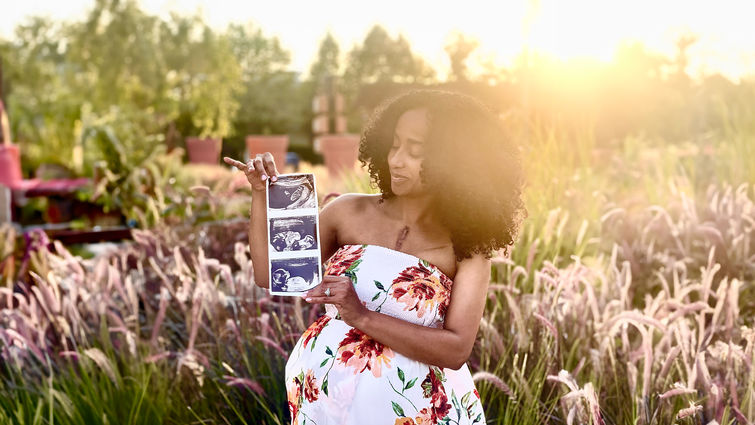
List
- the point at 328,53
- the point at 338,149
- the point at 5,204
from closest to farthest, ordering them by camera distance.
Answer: the point at 5,204
the point at 338,149
the point at 328,53

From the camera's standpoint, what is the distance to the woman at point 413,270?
2002 mm

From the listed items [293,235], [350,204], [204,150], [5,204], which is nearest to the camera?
[293,235]

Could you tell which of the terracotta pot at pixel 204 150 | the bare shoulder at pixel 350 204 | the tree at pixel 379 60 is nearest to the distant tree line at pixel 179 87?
the terracotta pot at pixel 204 150

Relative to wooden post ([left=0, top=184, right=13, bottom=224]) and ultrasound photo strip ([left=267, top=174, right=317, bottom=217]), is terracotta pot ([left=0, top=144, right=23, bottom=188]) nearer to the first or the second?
wooden post ([left=0, top=184, right=13, bottom=224])

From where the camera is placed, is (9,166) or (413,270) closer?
(413,270)

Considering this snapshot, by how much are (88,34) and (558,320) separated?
72.3ft

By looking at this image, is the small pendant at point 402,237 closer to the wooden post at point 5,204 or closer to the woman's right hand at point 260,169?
the woman's right hand at point 260,169

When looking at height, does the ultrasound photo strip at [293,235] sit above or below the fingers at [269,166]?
below

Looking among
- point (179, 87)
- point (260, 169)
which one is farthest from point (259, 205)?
point (179, 87)

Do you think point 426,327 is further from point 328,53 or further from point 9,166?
point 328,53

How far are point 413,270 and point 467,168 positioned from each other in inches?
11.8

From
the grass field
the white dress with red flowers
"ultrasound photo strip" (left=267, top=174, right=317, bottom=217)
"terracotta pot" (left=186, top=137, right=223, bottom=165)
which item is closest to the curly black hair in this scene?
the white dress with red flowers

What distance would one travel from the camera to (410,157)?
2.11m

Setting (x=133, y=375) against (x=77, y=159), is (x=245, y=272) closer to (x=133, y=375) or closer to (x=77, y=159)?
(x=133, y=375)
